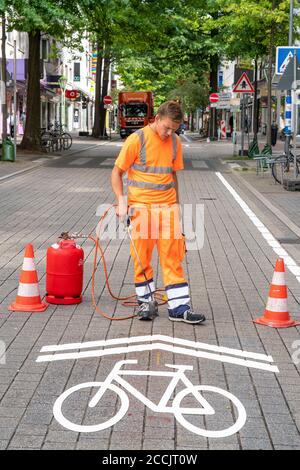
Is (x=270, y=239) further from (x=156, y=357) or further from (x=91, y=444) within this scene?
(x=91, y=444)

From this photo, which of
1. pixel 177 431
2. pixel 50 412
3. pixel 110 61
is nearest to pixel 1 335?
pixel 50 412

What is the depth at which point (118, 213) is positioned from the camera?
7051 mm

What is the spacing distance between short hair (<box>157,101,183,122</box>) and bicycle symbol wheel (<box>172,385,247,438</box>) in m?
2.30

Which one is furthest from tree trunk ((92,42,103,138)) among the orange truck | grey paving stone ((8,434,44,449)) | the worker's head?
grey paving stone ((8,434,44,449))

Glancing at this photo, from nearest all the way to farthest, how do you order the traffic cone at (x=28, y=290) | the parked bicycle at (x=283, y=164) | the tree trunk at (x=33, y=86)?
the traffic cone at (x=28, y=290), the parked bicycle at (x=283, y=164), the tree trunk at (x=33, y=86)

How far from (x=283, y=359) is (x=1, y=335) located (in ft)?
6.75

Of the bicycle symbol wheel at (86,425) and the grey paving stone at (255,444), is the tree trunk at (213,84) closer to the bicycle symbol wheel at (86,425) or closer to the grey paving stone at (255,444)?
the bicycle symbol wheel at (86,425)

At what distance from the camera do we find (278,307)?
7062 millimetres

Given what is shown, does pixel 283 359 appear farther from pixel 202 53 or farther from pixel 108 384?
pixel 202 53

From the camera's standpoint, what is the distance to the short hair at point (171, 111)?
266 inches

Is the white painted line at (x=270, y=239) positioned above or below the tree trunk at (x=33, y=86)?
below

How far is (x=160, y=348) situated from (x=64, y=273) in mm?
1602

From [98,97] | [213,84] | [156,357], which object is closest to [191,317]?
[156,357]

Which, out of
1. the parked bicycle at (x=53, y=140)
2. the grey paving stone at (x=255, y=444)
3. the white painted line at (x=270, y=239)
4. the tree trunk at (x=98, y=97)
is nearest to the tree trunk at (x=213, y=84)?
the tree trunk at (x=98, y=97)
